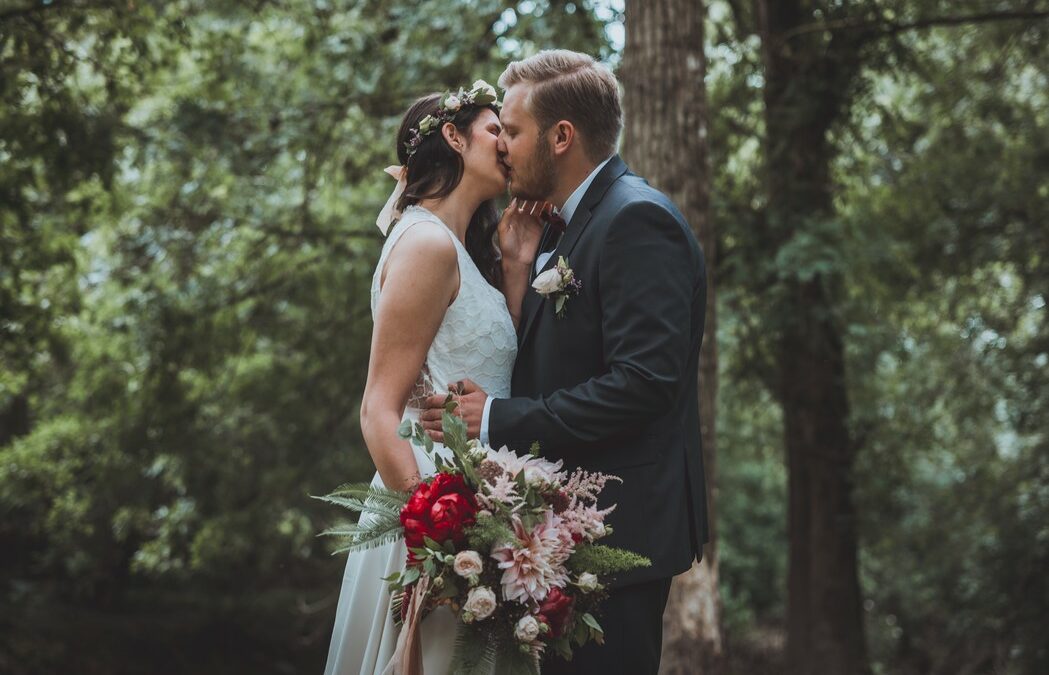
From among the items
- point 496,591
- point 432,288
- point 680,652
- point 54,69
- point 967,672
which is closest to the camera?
point 496,591

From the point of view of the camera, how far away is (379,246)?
8.49 metres

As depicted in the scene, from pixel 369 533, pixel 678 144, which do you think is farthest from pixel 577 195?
pixel 678 144

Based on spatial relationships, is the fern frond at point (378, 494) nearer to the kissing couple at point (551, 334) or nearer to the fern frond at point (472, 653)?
the kissing couple at point (551, 334)

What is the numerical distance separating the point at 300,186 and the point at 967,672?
26.5 feet

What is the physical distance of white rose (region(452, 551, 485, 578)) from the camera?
240 centimetres

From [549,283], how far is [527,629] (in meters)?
0.94

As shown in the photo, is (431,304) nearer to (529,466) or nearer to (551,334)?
(551,334)

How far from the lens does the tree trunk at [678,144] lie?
4.82m

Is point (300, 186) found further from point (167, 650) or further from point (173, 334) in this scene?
point (167, 650)

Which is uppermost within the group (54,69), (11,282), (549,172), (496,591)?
(54,69)

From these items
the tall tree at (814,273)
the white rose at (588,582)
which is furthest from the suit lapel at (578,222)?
the tall tree at (814,273)

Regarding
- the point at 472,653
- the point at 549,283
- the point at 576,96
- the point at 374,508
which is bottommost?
the point at 472,653

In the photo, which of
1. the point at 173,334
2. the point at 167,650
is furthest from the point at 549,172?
the point at 167,650

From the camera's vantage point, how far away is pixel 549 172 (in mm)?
3102
